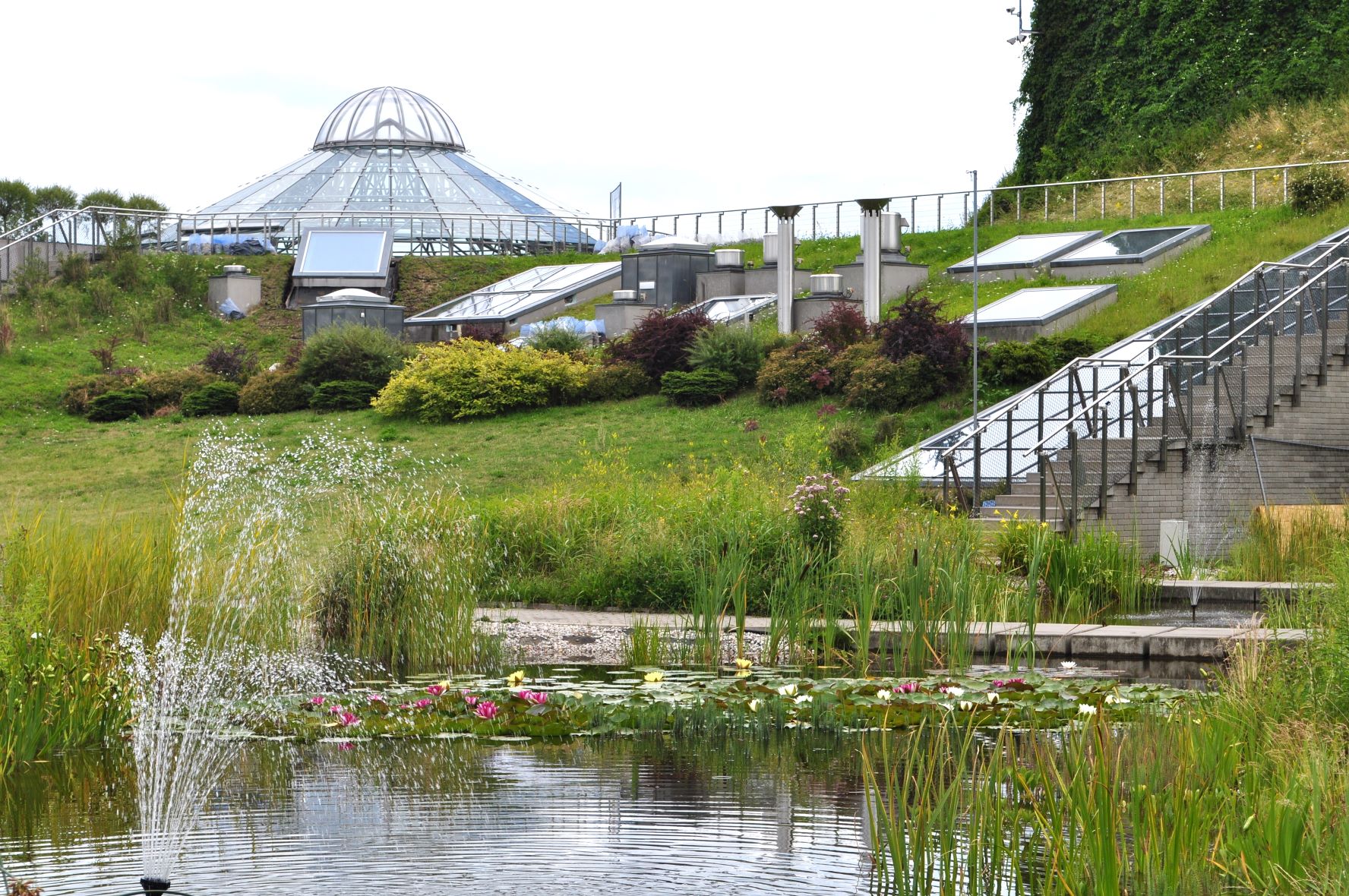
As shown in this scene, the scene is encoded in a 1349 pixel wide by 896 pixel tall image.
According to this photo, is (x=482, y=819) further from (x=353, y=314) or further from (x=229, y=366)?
(x=353, y=314)

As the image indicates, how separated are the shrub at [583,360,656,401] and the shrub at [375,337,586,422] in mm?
179

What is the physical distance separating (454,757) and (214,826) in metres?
1.58

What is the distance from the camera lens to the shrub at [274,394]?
2878 centimetres

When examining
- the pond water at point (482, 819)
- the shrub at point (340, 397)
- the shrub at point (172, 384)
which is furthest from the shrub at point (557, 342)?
the pond water at point (482, 819)

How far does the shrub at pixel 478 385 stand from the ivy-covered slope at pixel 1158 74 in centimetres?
1601

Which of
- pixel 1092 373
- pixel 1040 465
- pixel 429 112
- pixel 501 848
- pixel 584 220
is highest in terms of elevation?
pixel 429 112

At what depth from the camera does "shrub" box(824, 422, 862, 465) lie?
21.1 m

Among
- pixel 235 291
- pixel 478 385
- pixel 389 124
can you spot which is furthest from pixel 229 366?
pixel 389 124

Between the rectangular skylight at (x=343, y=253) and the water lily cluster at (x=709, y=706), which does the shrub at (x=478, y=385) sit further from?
the water lily cluster at (x=709, y=706)

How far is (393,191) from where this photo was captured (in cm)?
4659

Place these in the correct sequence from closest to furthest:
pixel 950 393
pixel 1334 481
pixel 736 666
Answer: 1. pixel 736 666
2. pixel 1334 481
3. pixel 950 393

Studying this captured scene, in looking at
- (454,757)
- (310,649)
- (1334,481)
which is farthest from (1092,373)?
(454,757)

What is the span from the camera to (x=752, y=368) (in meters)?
26.3

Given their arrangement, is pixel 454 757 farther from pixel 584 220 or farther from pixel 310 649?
pixel 584 220
